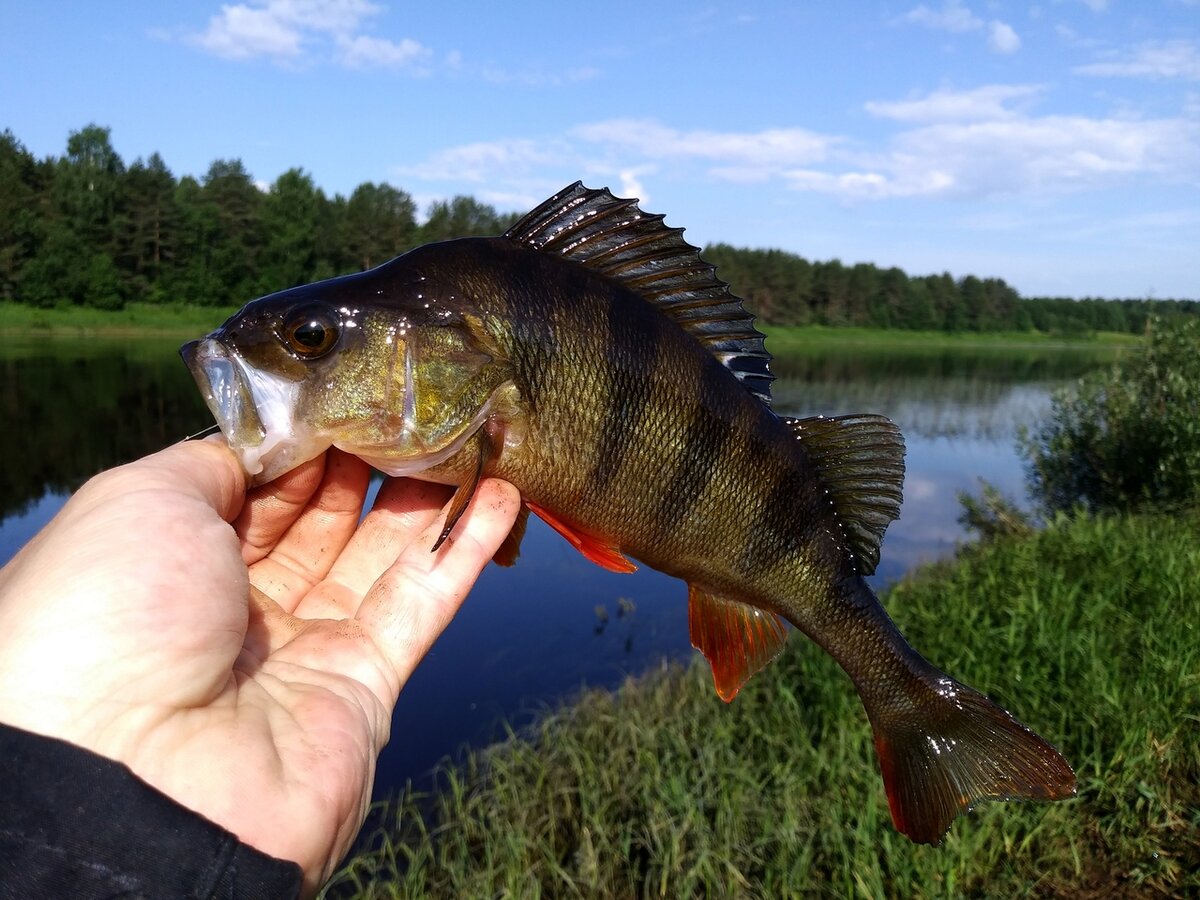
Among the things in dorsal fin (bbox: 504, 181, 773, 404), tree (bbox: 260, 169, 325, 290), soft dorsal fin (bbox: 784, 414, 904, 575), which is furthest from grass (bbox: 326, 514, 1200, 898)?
tree (bbox: 260, 169, 325, 290)

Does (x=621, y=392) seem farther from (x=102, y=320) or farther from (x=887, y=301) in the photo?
(x=887, y=301)

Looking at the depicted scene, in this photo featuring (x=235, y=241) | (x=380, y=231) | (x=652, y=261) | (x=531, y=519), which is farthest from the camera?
(x=235, y=241)

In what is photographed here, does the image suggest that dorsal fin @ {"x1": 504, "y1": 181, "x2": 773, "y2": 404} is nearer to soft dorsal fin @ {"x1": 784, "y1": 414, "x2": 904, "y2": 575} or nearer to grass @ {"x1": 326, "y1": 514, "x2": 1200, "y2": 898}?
soft dorsal fin @ {"x1": 784, "y1": 414, "x2": 904, "y2": 575}

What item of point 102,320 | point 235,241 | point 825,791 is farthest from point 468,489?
point 102,320

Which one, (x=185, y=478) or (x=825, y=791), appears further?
(x=825, y=791)

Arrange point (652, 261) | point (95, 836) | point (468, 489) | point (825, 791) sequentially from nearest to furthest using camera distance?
1. point (95, 836)
2. point (468, 489)
3. point (652, 261)
4. point (825, 791)

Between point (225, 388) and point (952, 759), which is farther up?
point (225, 388)

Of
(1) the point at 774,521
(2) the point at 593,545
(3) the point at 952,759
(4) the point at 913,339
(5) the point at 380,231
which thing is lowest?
(3) the point at 952,759

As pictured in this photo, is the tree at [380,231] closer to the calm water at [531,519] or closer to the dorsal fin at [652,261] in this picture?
the calm water at [531,519]
